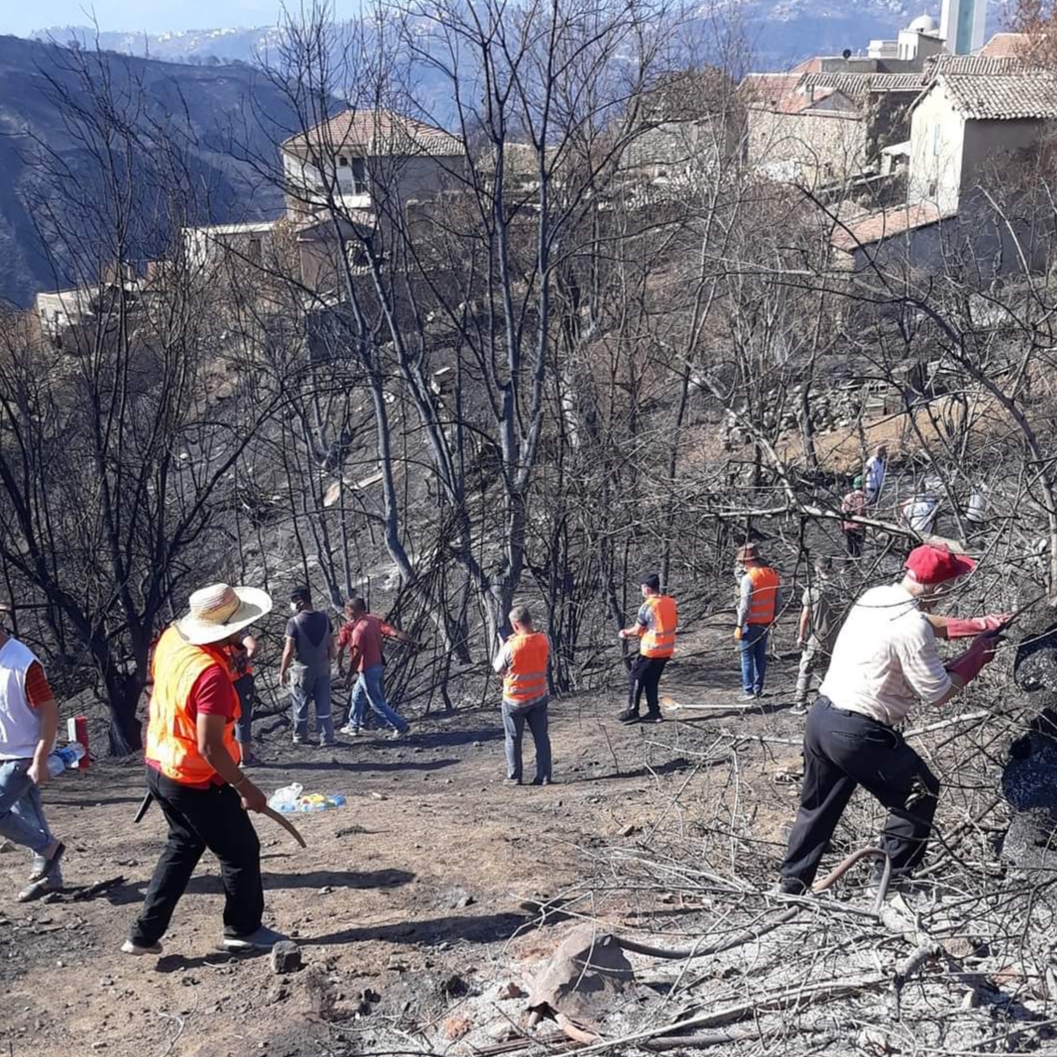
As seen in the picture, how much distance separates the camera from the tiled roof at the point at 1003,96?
31.4 meters

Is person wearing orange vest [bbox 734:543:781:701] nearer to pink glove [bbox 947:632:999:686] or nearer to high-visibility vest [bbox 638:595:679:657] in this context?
→ high-visibility vest [bbox 638:595:679:657]

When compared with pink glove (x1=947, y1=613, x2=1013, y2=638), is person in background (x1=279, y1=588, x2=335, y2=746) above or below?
below

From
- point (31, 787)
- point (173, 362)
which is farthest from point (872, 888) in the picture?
point (173, 362)

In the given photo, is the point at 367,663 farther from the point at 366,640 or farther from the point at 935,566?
the point at 935,566

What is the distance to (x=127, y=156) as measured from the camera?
10758mm

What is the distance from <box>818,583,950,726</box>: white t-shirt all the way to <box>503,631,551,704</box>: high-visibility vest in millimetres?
4315

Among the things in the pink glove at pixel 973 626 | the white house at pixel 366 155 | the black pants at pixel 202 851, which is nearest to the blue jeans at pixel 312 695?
the white house at pixel 366 155

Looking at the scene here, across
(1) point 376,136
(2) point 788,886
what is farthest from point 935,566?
(1) point 376,136

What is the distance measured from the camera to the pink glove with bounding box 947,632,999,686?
4.41 metres

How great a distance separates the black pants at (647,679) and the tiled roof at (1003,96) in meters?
26.2

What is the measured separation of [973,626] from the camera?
4.43 m

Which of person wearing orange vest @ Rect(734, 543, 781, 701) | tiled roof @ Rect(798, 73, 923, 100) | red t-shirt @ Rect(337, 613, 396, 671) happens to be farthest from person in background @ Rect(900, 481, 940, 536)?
tiled roof @ Rect(798, 73, 923, 100)

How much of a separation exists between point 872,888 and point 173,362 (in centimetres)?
870

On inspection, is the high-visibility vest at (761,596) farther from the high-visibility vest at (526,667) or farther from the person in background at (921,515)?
the person in background at (921,515)
